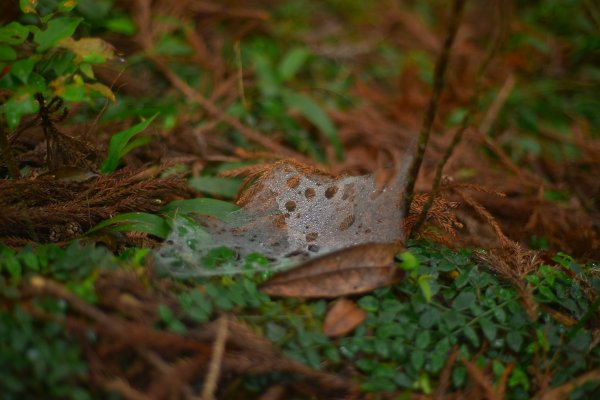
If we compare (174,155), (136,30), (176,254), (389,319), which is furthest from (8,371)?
(136,30)

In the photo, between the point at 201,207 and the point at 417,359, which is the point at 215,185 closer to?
the point at 201,207

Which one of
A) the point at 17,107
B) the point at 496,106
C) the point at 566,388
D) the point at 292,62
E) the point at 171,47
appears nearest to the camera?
the point at 566,388

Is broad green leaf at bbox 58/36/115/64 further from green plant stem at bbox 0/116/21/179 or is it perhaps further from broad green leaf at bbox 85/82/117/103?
green plant stem at bbox 0/116/21/179

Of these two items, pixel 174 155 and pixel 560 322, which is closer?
pixel 560 322

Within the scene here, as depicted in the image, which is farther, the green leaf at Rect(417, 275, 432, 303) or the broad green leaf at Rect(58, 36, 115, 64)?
the broad green leaf at Rect(58, 36, 115, 64)

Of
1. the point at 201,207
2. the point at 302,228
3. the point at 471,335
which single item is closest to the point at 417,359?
the point at 471,335

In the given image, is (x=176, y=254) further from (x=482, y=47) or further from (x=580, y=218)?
(x=482, y=47)

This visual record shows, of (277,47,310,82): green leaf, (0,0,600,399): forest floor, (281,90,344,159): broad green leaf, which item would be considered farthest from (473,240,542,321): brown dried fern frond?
(277,47,310,82): green leaf
